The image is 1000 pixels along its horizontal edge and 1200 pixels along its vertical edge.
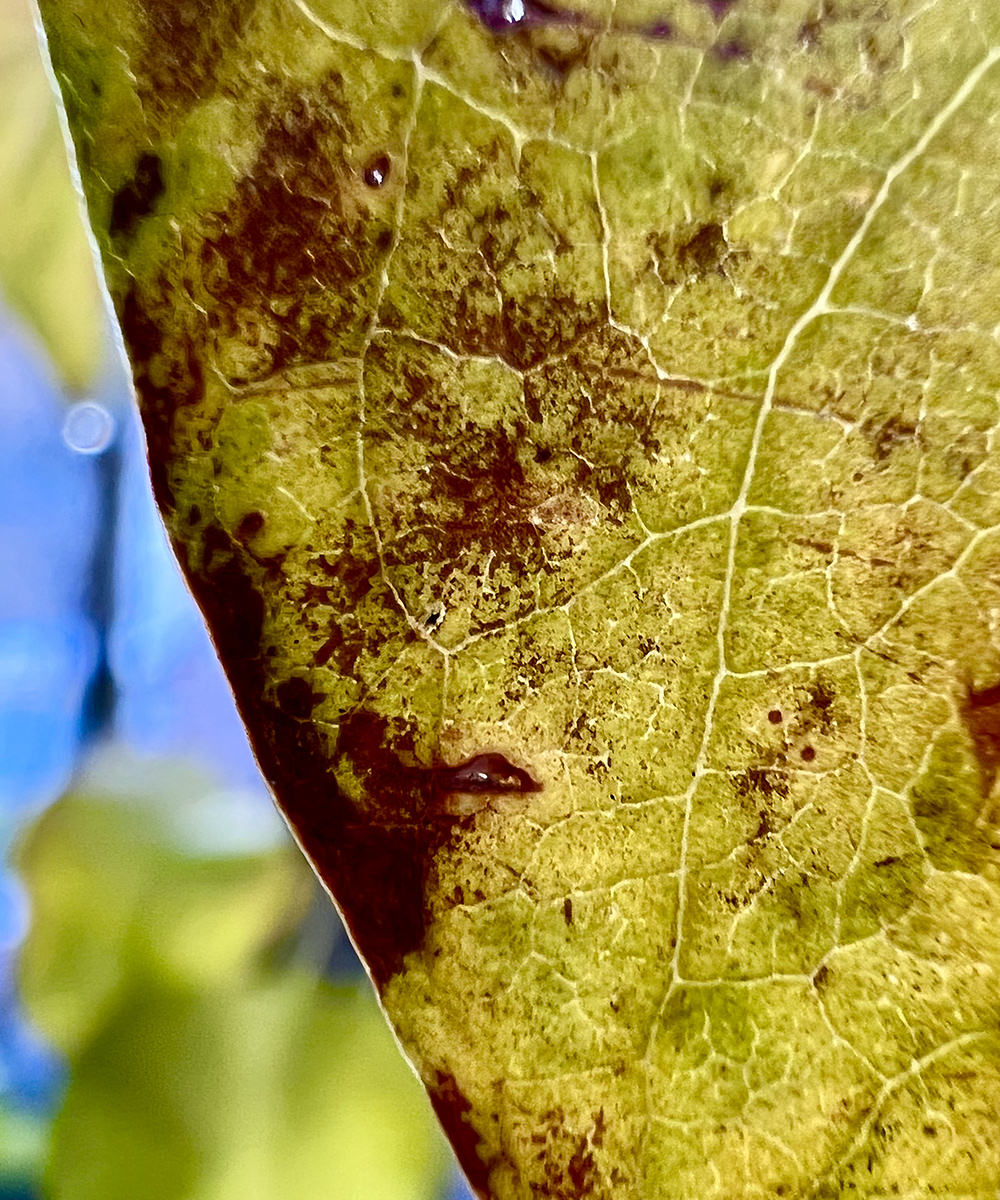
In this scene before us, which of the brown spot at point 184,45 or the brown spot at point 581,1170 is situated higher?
the brown spot at point 184,45

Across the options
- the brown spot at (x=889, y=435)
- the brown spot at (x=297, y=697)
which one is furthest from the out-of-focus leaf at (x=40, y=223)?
the brown spot at (x=889, y=435)

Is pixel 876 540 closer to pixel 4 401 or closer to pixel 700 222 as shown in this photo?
pixel 700 222

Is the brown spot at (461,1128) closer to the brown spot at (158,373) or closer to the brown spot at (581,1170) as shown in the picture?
the brown spot at (581,1170)

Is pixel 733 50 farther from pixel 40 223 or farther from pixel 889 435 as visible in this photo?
pixel 40 223

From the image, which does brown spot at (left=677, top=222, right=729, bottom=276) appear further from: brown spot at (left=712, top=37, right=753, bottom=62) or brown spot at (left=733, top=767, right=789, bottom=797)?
brown spot at (left=733, top=767, right=789, bottom=797)

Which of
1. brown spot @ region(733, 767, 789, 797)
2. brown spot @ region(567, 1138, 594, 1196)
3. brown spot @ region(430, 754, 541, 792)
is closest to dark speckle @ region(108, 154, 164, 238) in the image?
brown spot @ region(430, 754, 541, 792)

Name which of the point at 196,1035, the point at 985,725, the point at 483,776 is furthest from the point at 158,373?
the point at 985,725
